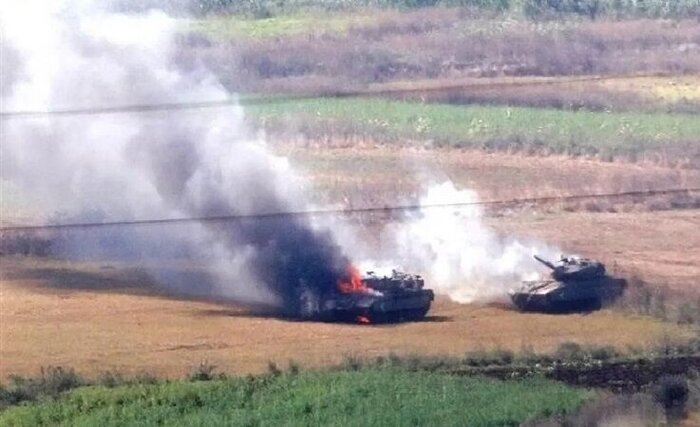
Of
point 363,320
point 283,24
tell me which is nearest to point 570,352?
point 363,320

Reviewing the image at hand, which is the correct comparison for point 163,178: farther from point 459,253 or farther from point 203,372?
point 459,253

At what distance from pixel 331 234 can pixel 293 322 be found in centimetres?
130

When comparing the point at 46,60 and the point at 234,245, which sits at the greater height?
the point at 46,60

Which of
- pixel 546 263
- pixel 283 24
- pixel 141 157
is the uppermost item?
pixel 283 24

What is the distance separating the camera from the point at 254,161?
20391 mm

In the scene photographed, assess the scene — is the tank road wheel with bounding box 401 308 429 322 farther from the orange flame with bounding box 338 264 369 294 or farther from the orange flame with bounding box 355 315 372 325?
the orange flame with bounding box 338 264 369 294

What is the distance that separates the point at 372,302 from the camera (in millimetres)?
18844

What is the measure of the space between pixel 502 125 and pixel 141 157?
4.90m

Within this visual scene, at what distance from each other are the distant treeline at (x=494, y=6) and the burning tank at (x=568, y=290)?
4316 mm

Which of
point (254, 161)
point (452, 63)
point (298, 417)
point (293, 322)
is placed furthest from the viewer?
point (452, 63)

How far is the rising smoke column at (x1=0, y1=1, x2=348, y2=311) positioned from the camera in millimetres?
19641

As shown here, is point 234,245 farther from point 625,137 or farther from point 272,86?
point 625,137

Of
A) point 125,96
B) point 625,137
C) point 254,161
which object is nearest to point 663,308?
point 625,137

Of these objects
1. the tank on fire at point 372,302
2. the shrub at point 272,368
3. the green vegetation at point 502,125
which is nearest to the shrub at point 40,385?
the shrub at point 272,368
